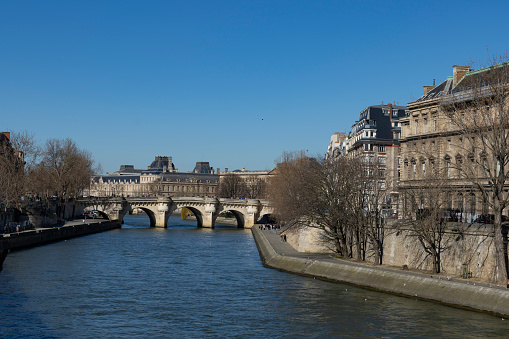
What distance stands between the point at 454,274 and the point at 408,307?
6.52 m

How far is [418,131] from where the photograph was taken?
58438 mm

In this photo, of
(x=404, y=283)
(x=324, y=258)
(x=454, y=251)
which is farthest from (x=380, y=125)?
(x=404, y=283)

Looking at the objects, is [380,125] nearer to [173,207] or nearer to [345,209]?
[345,209]

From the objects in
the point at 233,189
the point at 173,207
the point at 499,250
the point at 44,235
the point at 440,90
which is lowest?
the point at 44,235

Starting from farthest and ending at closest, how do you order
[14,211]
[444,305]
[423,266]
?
[14,211], [423,266], [444,305]

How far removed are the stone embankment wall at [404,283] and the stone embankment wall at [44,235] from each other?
2515cm

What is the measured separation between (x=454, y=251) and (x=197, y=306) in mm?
17258

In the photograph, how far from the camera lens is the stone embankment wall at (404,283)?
3597 centimetres

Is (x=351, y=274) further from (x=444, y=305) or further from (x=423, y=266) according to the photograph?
(x=444, y=305)

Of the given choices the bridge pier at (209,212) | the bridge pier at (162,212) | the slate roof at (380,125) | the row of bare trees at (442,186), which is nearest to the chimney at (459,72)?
the row of bare trees at (442,186)

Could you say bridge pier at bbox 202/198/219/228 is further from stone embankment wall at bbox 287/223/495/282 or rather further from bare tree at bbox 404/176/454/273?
bare tree at bbox 404/176/454/273

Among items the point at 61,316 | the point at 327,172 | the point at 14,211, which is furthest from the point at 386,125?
the point at 61,316

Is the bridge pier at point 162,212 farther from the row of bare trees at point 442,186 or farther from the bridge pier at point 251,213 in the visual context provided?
the row of bare trees at point 442,186

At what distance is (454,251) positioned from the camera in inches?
1729
